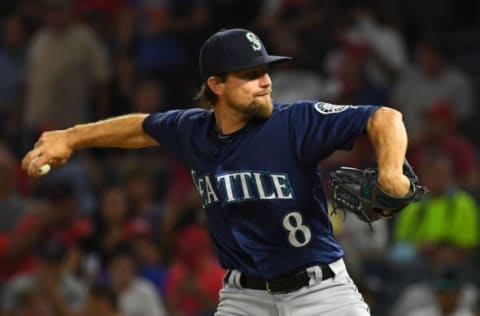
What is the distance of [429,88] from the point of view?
10.9 m

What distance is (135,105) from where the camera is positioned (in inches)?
459

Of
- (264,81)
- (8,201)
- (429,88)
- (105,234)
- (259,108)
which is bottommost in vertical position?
(259,108)

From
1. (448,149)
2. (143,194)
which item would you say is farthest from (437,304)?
(143,194)

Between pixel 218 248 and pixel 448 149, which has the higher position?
pixel 448 149

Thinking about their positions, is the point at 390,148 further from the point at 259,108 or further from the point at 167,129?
the point at 167,129

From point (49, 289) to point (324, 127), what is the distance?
4.44 meters

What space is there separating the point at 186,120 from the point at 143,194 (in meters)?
4.66

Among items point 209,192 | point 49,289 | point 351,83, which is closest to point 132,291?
point 49,289

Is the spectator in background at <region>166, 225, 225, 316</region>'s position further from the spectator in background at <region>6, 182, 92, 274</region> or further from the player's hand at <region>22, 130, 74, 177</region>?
the player's hand at <region>22, 130, 74, 177</region>

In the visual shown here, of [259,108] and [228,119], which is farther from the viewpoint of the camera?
[228,119]

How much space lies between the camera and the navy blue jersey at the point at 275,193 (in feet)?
17.4

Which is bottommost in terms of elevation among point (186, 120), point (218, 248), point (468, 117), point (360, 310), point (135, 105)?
point (360, 310)

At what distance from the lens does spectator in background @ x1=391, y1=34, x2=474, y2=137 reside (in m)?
10.9

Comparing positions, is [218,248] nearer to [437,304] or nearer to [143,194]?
[437,304]
